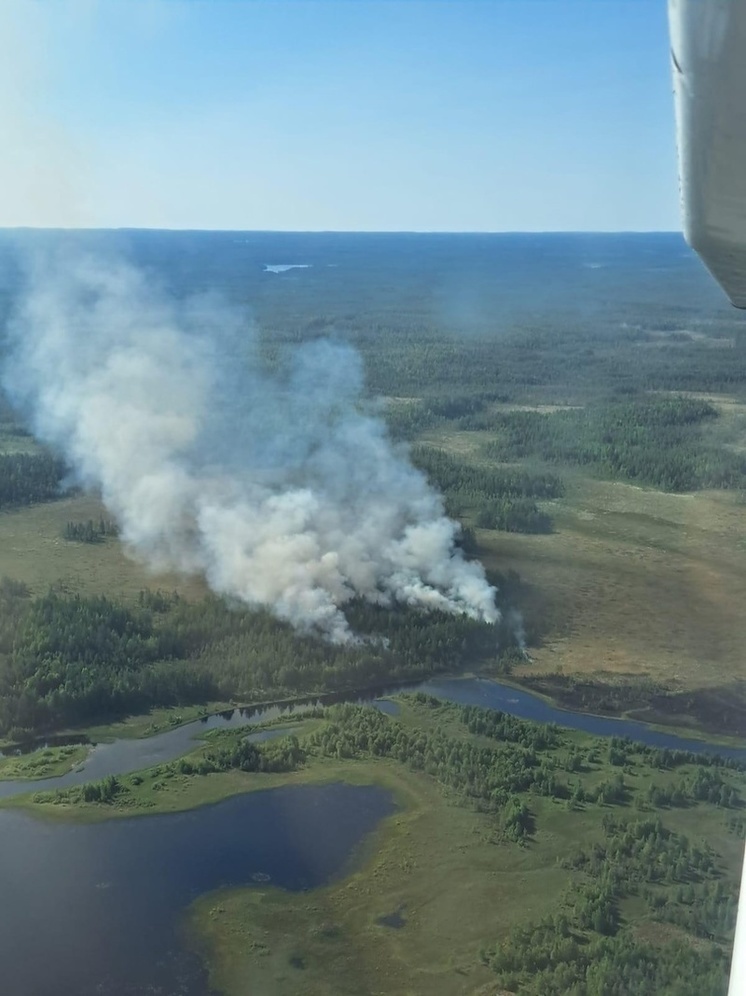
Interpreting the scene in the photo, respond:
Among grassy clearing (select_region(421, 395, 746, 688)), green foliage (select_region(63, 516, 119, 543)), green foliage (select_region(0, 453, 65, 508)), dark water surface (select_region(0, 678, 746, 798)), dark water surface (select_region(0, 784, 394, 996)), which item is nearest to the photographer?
dark water surface (select_region(0, 784, 394, 996))

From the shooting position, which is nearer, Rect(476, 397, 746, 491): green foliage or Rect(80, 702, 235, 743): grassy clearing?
Rect(80, 702, 235, 743): grassy clearing

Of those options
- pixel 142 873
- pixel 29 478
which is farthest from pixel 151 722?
pixel 29 478

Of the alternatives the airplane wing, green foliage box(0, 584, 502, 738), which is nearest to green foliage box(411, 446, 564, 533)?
green foliage box(0, 584, 502, 738)

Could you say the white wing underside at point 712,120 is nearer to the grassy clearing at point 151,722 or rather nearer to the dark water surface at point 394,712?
the dark water surface at point 394,712

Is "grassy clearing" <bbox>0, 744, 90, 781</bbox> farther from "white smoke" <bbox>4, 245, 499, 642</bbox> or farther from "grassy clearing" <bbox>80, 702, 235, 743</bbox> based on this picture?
"white smoke" <bbox>4, 245, 499, 642</bbox>

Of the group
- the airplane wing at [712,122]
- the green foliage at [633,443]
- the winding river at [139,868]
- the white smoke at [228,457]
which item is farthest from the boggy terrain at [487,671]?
the airplane wing at [712,122]

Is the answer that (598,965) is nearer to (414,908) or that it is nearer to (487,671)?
(414,908)
